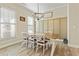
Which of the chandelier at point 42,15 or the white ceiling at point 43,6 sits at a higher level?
→ the white ceiling at point 43,6

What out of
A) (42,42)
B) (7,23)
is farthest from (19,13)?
(42,42)

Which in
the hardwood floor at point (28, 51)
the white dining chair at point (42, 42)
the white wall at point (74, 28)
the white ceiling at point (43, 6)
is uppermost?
the white ceiling at point (43, 6)

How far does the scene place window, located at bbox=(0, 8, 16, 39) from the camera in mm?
2357

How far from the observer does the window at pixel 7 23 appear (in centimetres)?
236

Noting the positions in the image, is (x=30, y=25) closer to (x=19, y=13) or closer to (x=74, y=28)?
(x=19, y=13)

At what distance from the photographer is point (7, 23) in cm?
242

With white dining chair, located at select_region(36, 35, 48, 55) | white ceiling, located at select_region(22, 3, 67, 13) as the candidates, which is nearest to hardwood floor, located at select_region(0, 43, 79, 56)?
white dining chair, located at select_region(36, 35, 48, 55)

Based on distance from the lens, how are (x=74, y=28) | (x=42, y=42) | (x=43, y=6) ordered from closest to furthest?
1. (x=43, y=6)
2. (x=42, y=42)
3. (x=74, y=28)

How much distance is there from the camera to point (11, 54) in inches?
93.5

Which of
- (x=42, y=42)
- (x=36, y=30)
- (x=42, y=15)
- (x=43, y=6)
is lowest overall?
(x=42, y=42)

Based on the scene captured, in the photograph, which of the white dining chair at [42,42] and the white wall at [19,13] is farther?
the white dining chair at [42,42]

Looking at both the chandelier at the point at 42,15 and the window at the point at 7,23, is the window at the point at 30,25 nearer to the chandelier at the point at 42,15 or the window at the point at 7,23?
the chandelier at the point at 42,15

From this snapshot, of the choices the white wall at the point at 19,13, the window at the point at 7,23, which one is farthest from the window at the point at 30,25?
the window at the point at 7,23

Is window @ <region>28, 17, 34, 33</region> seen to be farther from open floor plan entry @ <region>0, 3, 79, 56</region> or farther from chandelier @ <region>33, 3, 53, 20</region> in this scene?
chandelier @ <region>33, 3, 53, 20</region>
